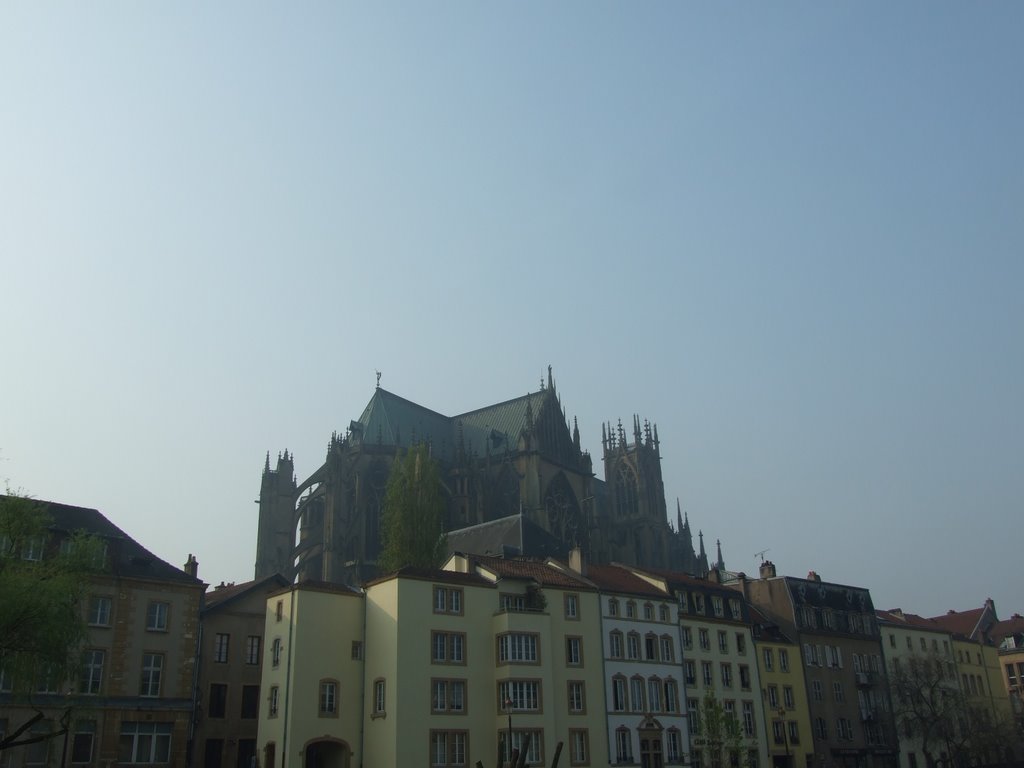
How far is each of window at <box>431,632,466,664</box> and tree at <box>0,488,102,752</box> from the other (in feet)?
52.7

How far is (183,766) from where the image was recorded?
44969mm

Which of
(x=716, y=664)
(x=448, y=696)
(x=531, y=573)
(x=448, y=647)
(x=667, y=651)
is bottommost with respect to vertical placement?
(x=448, y=696)

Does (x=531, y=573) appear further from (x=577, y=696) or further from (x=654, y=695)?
(x=654, y=695)

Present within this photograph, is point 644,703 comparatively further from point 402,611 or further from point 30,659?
point 30,659

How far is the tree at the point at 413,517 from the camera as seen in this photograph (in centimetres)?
6944

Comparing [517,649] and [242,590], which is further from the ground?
[242,590]

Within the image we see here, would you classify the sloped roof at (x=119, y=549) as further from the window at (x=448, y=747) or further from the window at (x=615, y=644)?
the window at (x=615, y=644)

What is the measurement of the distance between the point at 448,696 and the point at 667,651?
48.1ft

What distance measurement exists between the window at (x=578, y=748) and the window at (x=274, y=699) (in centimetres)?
1397

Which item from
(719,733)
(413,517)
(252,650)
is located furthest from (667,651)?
(413,517)

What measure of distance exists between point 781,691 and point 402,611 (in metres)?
28.1

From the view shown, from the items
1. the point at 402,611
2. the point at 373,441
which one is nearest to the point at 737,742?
the point at 402,611

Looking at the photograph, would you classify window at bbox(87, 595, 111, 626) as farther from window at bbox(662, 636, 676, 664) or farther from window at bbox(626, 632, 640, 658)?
window at bbox(662, 636, 676, 664)

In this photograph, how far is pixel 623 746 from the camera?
167 ft
